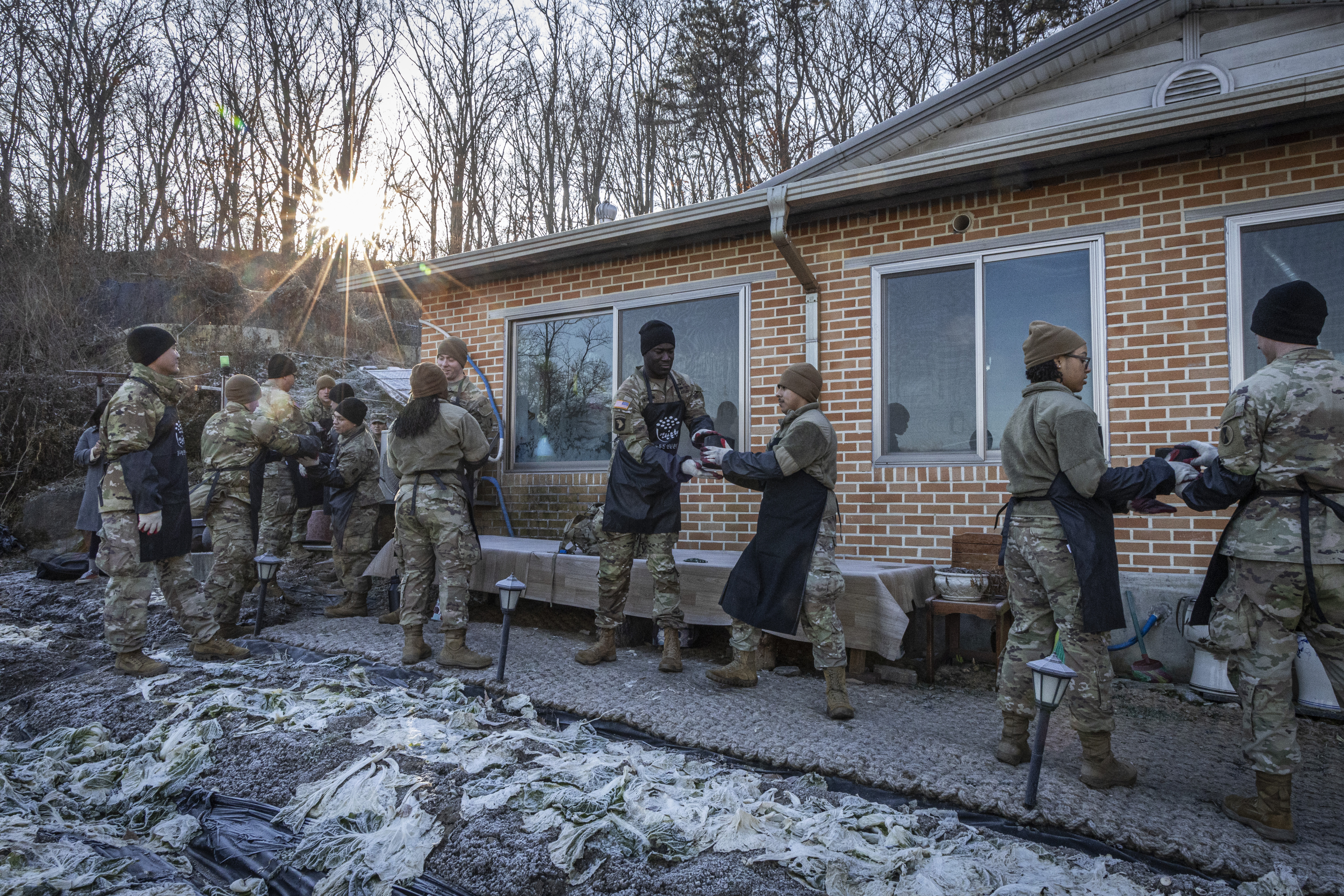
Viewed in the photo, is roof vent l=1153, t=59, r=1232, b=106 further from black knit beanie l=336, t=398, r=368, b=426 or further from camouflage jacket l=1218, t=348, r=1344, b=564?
black knit beanie l=336, t=398, r=368, b=426

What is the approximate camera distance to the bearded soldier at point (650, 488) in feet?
14.8

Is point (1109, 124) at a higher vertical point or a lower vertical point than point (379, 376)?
higher

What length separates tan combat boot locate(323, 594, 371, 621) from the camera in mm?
6195

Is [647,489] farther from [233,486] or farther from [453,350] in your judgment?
[233,486]

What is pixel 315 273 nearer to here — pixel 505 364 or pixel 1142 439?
pixel 505 364

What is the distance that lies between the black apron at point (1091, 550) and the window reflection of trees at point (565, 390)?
13.2 feet

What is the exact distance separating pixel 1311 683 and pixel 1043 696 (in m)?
2.39

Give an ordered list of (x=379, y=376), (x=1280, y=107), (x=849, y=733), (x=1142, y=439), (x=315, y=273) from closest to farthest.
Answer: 1. (x=849, y=733)
2. (x=1280, y=107)
3. (x=1142, y=439)
4. (x=379, y=376)
5. (x=315, y=273)

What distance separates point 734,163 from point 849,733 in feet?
47.6

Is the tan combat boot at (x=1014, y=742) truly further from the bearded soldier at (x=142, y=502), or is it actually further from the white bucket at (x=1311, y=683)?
the bearded soldier at (x=142, y=502)

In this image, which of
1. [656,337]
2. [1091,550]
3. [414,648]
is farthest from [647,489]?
[1091,550]

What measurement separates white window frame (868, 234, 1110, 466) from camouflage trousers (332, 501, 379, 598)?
4.02 metres

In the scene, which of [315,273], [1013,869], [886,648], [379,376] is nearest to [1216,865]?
[1013,869]

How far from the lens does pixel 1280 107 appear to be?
3.94 meters
